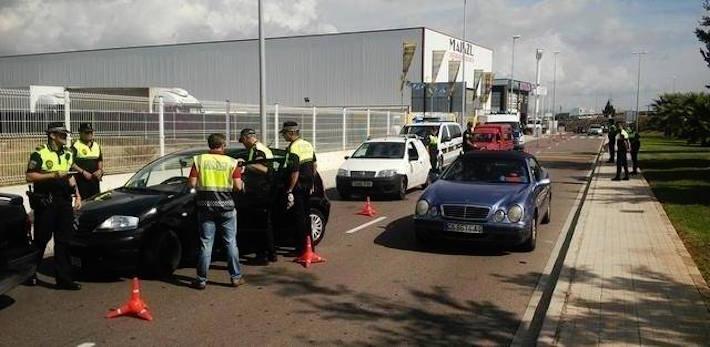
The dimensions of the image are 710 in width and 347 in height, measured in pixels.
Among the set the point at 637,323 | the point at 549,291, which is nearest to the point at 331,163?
the point at 549,291

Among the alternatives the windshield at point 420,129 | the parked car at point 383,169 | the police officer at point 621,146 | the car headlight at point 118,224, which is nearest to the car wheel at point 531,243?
the car headlight at point 118,224

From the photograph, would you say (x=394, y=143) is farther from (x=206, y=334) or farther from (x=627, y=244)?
(x=206, y=334)

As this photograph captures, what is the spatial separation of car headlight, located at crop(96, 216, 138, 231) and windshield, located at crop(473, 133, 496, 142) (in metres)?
20.3

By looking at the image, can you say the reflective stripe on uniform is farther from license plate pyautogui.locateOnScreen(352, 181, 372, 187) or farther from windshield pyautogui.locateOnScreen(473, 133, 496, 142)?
windshield pyautogui.locateOnScreen(473, 133, 496, 142)

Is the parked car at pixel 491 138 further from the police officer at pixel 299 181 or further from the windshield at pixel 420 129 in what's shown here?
the police officer at pixel 299 181

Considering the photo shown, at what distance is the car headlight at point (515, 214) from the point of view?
8.46 m

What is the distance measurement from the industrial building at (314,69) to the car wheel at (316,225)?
40101mm

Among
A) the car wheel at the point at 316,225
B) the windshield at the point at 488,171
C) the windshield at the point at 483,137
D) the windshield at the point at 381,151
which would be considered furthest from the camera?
the windshield at the point at 483,137

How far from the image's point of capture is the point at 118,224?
683cm

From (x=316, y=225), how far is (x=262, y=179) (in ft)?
4.34

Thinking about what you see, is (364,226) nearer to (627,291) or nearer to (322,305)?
(322,305)

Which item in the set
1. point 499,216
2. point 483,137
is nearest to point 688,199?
point 499,216

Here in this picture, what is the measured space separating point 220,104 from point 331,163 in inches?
254

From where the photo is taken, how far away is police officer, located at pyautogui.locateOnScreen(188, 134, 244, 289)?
6664mm
